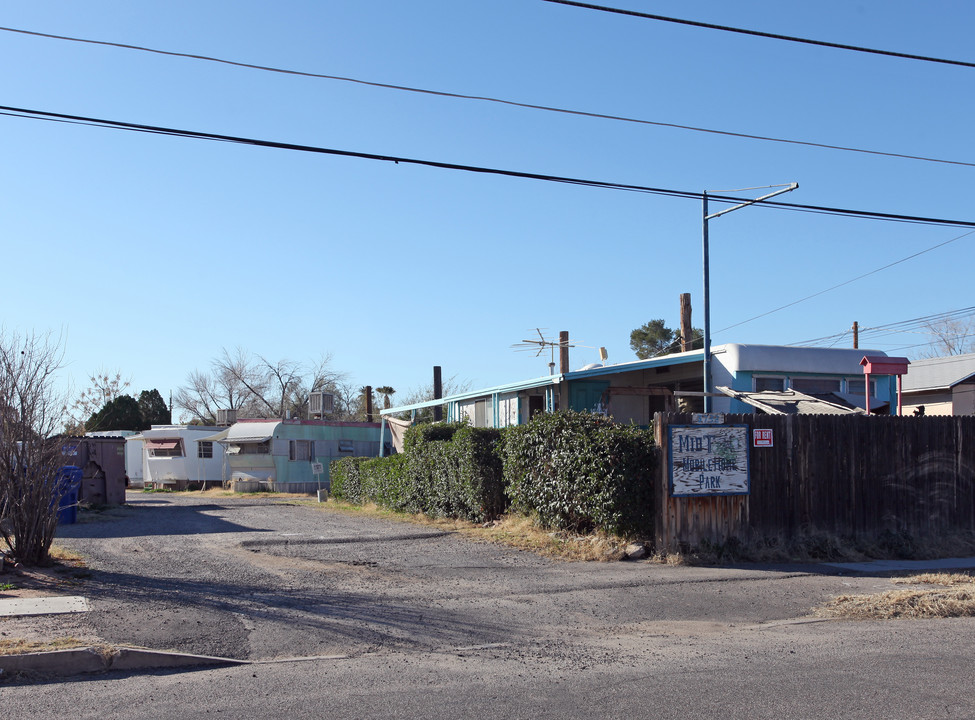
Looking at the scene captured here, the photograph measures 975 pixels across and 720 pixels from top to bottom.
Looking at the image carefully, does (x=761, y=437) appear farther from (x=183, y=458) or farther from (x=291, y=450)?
(x=183, y=458)

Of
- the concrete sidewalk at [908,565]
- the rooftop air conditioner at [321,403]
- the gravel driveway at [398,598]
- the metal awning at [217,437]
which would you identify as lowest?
the concrete sidewalk at [908,565]

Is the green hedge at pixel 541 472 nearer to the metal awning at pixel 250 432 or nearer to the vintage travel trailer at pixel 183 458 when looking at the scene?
the metal awning at pixel 250 432

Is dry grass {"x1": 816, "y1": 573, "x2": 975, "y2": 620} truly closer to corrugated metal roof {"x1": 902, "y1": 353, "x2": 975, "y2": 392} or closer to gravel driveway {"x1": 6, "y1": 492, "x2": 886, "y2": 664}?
gravel driveway {"x1": 6, "y1": 492, "x2": 886, "y2": 664}

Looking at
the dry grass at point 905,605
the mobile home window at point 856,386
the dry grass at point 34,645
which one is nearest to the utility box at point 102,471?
the dry grass at point 34,645

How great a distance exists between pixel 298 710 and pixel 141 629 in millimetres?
3048

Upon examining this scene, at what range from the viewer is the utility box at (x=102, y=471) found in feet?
87.5

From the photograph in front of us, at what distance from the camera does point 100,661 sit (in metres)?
7.01

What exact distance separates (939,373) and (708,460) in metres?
19.4

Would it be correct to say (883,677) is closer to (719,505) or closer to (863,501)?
(719,505)

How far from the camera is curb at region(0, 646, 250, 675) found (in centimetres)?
680

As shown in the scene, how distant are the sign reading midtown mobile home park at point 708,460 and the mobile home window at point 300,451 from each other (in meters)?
30.5

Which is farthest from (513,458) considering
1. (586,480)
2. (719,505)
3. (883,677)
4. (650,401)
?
(883,677)

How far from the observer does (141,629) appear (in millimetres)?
8109

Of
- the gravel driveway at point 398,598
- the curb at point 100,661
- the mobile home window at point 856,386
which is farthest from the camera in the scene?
the mobile home window at point 856,386
